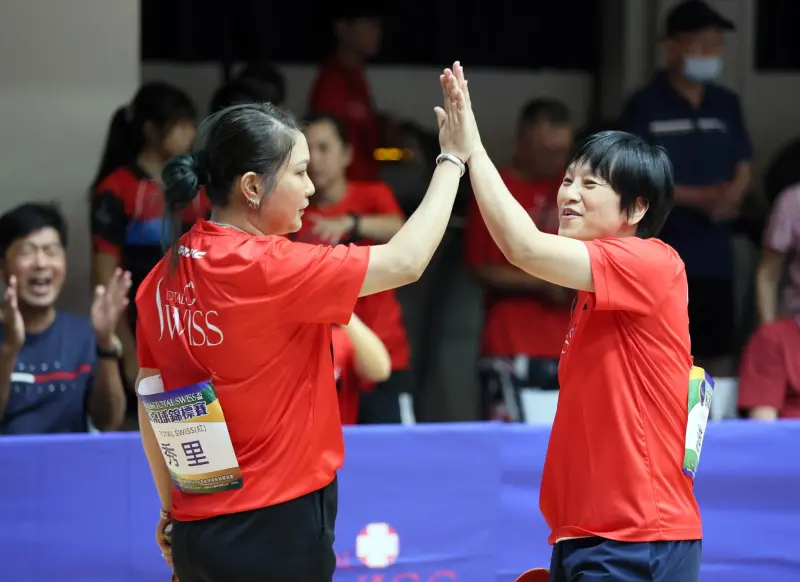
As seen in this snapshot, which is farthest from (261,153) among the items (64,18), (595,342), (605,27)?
(605,27)

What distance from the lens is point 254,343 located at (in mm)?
2465

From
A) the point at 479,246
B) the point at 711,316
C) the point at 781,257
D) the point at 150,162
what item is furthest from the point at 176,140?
the point at 781,257

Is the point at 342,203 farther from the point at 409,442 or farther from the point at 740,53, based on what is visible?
the point at 740,53

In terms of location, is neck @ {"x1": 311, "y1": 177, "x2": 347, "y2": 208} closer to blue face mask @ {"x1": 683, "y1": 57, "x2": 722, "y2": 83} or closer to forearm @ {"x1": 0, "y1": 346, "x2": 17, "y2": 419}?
forearm @ {"x1": 0, "y1": 346, "x2": 17, "y2": 419}

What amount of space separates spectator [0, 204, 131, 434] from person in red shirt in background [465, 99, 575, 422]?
4.94 feet

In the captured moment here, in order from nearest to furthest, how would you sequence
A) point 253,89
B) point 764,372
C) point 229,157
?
point 229,157 < point 764,372 < point 253,89

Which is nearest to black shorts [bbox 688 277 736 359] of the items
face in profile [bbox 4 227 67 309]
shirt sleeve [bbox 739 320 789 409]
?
shirt sleeve [bbox 739 320 789 409]

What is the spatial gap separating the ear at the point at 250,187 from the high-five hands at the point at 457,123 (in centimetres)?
41

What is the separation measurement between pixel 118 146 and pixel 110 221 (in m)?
0.36

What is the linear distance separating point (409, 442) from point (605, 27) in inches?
138

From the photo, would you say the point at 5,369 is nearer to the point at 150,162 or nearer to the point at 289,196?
the point at 150,162

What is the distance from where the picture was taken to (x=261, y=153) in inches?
99.1

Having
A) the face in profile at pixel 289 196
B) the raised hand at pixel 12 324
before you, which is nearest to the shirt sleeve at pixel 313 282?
the face in profile at pixel 289 196

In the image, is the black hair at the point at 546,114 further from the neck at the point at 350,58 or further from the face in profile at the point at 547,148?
the neck at the point at 350,58
